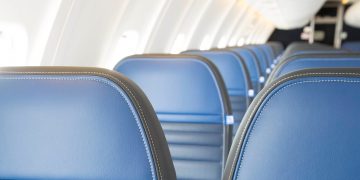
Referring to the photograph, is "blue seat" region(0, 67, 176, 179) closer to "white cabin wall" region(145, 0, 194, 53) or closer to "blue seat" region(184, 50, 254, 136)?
"blue seat" region(184, 50, 254, 136)

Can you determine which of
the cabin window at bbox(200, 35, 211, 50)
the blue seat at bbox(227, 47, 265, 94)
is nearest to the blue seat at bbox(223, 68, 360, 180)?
the blue seat at bbox(227, 47, 265, 94)

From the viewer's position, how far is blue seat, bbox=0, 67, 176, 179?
1163 mm

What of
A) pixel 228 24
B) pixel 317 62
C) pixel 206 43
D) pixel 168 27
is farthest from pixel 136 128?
pixel 228 24

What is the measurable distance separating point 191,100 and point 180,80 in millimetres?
133

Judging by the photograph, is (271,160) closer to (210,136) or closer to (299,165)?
(299,165)

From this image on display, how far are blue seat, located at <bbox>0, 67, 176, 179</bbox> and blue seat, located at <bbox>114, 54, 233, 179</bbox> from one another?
104 cm

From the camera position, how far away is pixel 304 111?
1.10 meters

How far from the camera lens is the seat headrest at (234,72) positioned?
328 cm

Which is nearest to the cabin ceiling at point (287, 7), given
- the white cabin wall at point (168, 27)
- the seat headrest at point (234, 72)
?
the white cabin wall at point (168, 27)

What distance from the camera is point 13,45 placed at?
8.38ft

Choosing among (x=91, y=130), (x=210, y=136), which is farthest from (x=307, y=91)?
(x=210, y=136)

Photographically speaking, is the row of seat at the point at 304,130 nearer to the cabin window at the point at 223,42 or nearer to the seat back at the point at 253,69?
the seat back at the point at 253,69

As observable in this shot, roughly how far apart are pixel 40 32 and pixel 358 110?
7.18 feet

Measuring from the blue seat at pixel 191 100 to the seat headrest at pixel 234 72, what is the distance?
0.96 m
